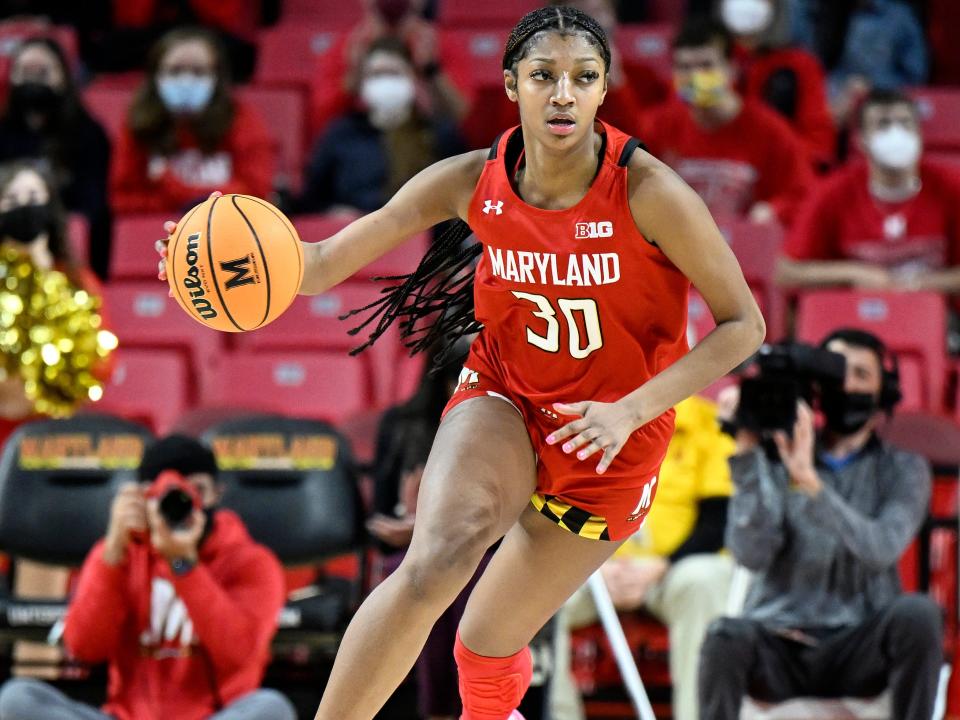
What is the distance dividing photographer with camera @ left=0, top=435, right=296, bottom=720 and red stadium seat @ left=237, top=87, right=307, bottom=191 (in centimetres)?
365

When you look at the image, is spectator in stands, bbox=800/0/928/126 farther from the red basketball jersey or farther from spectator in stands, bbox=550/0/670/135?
the red basketball jersey

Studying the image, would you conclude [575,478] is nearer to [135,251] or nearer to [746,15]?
[135,251]

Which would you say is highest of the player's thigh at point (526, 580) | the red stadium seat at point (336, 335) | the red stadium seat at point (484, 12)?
the red stadium seat at point (484, 12)

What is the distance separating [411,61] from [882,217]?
94.5 inches

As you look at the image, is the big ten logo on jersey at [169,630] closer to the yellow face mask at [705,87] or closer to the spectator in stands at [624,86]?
the spectator in stands at [624,86]

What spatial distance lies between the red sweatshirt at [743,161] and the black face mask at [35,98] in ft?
9.26

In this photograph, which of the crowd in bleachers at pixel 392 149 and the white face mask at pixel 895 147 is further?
the white face mask at pixel 895 147

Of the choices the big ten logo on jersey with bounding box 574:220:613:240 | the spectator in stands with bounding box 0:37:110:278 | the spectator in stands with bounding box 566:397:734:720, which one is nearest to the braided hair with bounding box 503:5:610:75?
the big ten logo on jersey with bounding box 574:220:613:240

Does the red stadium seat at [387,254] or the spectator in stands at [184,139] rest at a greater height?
the spectator in stands at [184,139]

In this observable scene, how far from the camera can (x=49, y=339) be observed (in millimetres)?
6047

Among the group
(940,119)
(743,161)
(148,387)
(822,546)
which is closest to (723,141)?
(743,161)

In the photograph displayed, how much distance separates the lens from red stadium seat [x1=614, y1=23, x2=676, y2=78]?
8789 millimetres

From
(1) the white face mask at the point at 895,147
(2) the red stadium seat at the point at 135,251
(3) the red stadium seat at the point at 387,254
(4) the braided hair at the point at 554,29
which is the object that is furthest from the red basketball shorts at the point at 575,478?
(2) the red stadium seat at the point at 135,251

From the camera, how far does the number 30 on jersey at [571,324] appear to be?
3637 mm
